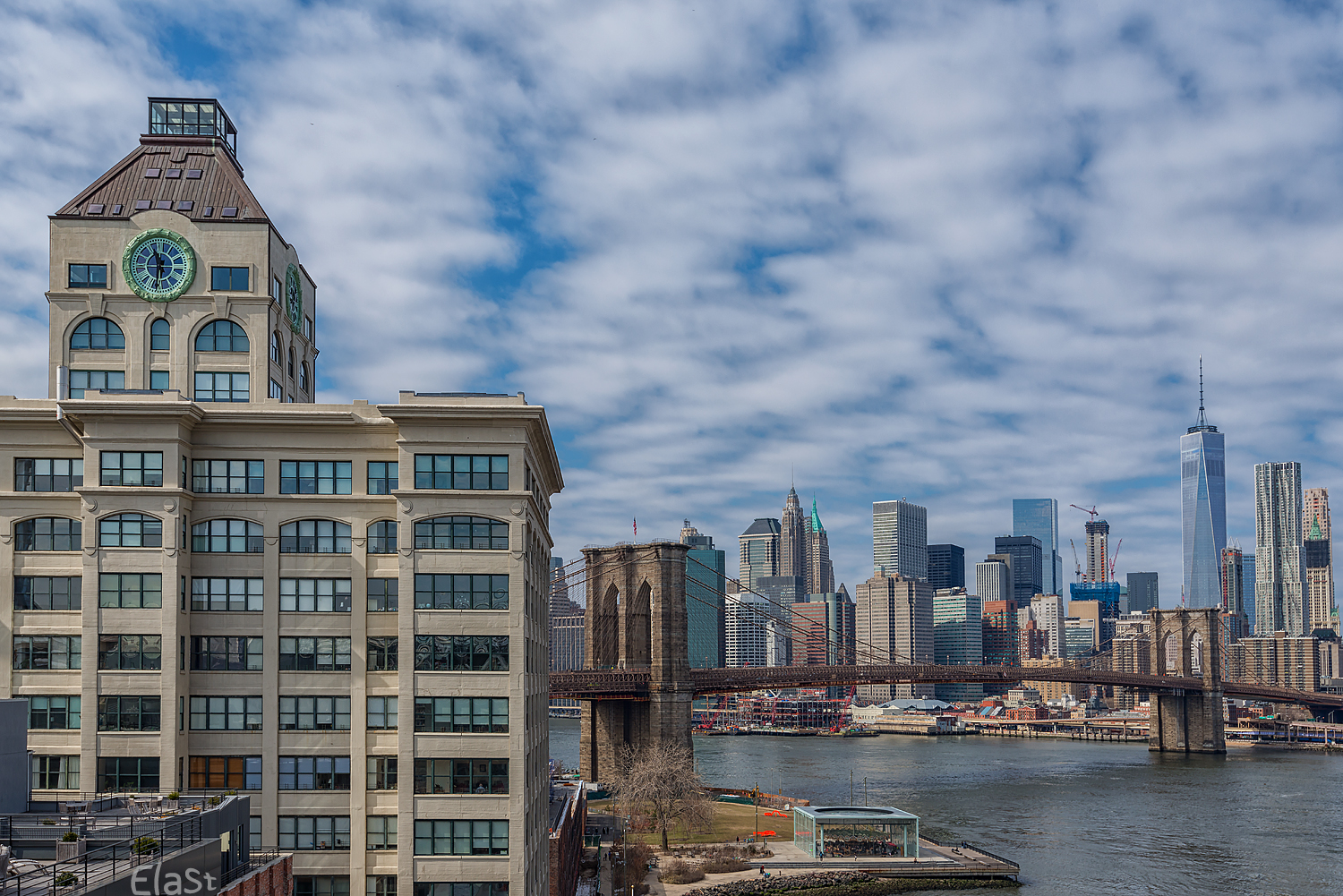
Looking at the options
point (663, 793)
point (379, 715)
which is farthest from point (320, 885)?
point (663, 793)

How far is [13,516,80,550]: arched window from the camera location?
136ft

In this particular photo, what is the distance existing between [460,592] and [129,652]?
11.3m

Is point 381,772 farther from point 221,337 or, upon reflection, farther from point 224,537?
point 221,337

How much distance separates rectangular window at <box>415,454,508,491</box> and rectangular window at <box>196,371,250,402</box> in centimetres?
1096

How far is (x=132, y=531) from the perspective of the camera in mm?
40531

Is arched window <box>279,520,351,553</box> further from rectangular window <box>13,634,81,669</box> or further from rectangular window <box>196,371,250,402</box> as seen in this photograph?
rectangular window <box>196,371,250,402</box>

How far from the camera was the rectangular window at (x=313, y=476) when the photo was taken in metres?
42.0

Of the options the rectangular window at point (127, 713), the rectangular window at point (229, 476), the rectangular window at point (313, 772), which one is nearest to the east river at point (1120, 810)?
the rectangular window at point (313, 772)

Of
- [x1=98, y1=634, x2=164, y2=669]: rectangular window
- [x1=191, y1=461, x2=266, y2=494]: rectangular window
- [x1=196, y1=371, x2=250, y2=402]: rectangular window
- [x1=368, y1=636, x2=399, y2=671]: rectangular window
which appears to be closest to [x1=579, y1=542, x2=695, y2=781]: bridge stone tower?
[x1=196, y1=371, x2=250, y2=402]: rectangular window

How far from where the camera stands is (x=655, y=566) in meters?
129

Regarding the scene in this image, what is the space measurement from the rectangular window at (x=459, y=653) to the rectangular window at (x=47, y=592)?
1219 cm

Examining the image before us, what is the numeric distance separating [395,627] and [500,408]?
27.9 ft

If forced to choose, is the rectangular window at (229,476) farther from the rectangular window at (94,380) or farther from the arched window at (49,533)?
the rectangular window at (94,380)

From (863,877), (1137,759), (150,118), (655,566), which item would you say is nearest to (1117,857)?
(863,877)
